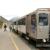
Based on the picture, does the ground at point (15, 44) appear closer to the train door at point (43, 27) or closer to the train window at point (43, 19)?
the train door at point (43, 27)

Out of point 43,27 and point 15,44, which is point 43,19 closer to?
point 43,27

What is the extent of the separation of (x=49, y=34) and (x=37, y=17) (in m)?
1.57

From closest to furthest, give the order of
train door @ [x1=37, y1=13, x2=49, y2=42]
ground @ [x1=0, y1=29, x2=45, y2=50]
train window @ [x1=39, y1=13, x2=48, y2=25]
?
train door @ [x1=37, y1=13, x2=49, y2=42] → train window @ [x1=39, y1=13, x2=48, y2=25] → ground @ [x1=0, y1=29, x2=45, y2=50]

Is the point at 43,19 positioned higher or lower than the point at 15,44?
higher

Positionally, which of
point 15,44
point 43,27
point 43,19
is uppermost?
point 43,19

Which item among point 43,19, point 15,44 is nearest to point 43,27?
point 43,19

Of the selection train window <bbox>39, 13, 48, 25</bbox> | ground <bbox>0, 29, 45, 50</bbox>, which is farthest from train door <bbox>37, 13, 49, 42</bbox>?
ground <bbox>0, 29, 45, 50</bbox>

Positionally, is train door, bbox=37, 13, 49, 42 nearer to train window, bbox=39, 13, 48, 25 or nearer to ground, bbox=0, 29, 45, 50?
train window, bbox=39, 13, 48, 25

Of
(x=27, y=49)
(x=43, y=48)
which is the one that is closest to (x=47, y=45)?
(x=43, y=48)

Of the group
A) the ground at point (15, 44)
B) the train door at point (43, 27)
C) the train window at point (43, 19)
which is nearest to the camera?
the train door at point (43, 27)

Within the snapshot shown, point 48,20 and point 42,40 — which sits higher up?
point 48,20

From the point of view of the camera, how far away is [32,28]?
20359 mm

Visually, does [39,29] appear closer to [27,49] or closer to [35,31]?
[35,31]

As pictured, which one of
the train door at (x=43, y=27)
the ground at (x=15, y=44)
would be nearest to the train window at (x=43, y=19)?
the train door at (x=43, y=27)
